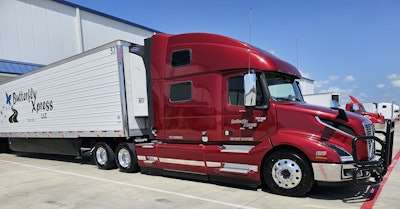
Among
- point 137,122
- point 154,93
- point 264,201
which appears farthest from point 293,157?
point 137,122

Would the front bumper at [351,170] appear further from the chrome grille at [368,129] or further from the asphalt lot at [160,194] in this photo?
the asphalt lot at [160,194]

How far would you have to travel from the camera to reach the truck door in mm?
6277

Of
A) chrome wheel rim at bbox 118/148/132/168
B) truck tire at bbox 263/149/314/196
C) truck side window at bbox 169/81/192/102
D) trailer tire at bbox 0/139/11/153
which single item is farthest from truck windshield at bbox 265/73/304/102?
trailer tire at bbox 0/139/11/153

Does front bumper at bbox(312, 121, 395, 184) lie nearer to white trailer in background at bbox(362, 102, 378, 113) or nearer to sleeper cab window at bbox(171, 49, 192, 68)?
sleeper cab window at bbox(171, 49, 192, 68)

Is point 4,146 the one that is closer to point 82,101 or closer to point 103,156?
point 82,101

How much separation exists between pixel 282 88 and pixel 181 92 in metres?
2.31

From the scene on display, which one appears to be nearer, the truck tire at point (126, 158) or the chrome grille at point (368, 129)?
the chrome grille at point (368, 129)

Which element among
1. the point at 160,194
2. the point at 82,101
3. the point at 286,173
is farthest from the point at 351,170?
the point at 82,101

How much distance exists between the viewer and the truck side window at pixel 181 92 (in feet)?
24.2

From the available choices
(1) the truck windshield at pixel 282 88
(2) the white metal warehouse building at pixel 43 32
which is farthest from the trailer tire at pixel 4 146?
(1) the truck windshield at pixel 282 88

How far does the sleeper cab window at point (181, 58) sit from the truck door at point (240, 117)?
114 centimetres

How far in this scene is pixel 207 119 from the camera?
703 cm

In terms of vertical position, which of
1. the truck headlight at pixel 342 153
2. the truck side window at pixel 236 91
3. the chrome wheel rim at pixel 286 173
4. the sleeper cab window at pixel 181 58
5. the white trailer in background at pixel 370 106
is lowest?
the white trailer in background at pixel 370 106

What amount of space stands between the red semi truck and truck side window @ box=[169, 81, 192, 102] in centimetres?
2
